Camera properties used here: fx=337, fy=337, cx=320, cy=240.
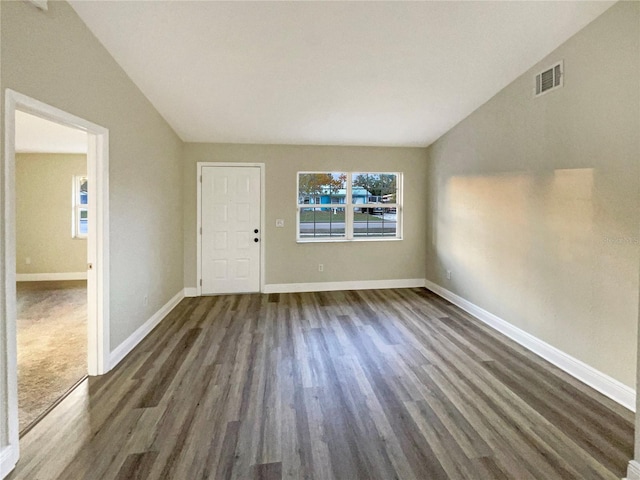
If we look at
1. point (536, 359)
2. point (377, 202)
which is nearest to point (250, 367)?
point (536, 359)

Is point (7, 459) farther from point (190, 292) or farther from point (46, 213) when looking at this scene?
point (46, 213)

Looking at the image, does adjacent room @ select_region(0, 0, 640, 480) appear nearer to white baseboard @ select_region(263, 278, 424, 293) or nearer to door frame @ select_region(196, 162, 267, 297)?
door frame @ select_region(196, 162, 267, 297)

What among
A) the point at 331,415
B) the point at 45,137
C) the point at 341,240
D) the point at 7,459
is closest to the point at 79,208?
the point at 45,137

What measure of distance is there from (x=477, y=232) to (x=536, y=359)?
67.4 inches

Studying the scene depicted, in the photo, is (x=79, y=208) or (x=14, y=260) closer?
(x=14, y=260)

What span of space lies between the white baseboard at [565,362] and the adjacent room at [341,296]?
21mm

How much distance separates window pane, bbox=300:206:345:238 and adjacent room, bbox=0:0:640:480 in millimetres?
1180

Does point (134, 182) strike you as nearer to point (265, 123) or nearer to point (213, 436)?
point (265, 123)

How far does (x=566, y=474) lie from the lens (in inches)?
69.9

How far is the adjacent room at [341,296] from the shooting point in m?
1.95

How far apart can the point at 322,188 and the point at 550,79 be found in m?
3.37

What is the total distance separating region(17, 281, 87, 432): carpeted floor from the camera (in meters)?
2.51

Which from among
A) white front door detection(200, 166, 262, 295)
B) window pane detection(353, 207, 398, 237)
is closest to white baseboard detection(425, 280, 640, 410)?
window pane detection(353, 207, 398, 237)

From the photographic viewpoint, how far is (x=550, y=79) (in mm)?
3160
